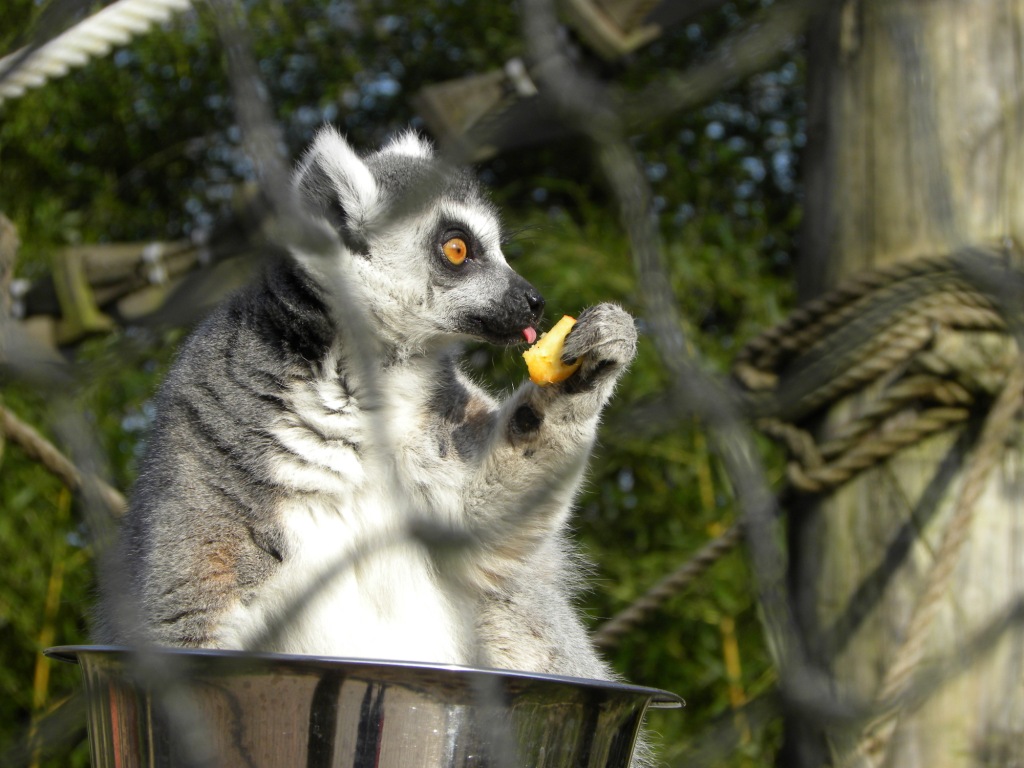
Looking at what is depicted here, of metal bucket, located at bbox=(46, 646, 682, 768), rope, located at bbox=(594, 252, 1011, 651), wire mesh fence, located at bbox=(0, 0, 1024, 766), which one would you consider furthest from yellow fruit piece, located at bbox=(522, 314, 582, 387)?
metal bucket, located at bbox=(46, 646, 682, 768)

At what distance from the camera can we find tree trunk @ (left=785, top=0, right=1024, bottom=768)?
168 cm

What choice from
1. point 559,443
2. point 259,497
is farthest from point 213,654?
point 559,443

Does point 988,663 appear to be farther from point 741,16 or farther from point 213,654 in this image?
point 741,16

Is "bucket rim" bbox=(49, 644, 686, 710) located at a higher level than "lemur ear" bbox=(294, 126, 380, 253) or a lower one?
lower

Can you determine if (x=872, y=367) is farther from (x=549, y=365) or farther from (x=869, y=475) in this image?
(x=549, y=365)

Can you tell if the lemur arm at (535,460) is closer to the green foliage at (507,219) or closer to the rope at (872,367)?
the rope at (872,367)

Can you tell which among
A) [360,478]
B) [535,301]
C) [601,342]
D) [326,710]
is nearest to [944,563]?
[601,342]

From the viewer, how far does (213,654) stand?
3.15ft

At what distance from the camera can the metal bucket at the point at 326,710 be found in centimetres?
98

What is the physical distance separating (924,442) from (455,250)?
833 millimetres

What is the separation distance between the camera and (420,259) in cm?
179

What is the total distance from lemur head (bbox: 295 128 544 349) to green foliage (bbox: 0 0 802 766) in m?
0.32

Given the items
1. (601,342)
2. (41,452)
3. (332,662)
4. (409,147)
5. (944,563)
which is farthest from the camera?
(409,147)

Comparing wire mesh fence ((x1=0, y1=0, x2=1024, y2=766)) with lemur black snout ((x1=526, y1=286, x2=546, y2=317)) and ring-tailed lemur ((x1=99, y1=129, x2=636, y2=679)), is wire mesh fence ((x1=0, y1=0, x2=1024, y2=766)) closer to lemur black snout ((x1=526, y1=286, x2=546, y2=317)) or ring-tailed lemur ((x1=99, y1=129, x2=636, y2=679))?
ring-tailed lemur ((x1=99, y1=129, x2=636, y2=679))
